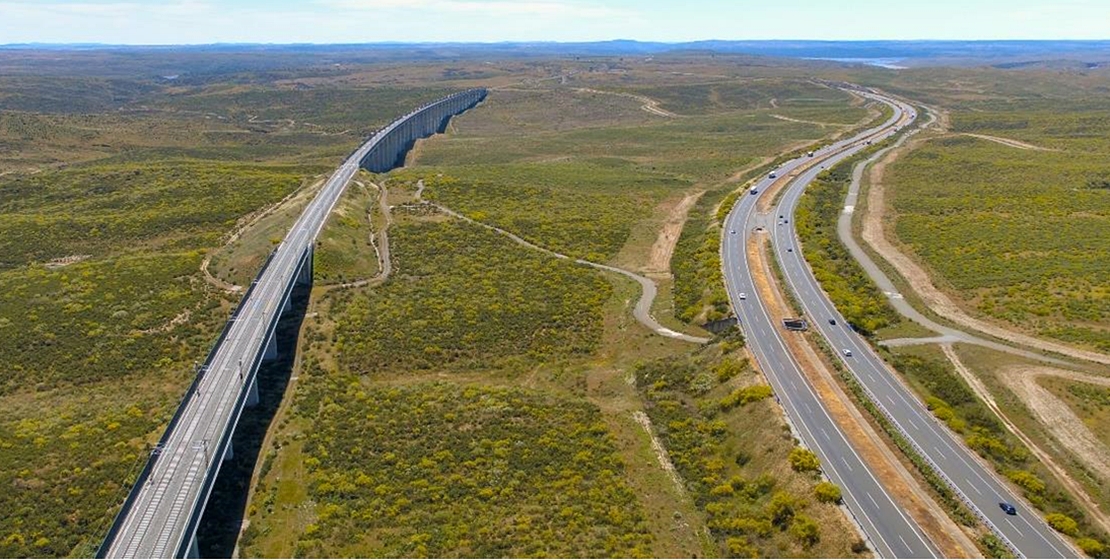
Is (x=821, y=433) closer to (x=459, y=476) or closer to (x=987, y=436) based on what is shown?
(x=987, y=436)

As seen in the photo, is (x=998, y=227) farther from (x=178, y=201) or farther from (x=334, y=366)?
(x=178, y=201)

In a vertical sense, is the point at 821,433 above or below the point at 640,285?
above

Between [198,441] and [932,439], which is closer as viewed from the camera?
[198,441]

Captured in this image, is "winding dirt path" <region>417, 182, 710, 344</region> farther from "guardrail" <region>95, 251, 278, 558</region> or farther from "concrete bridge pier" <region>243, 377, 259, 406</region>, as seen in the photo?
"guardrail" <region>95, 251, 278, 558</region>

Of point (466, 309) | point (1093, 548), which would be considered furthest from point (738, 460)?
point (466, 309)

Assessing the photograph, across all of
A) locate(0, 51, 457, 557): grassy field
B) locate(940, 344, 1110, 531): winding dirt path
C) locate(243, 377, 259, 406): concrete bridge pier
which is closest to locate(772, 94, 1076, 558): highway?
locate(940, 344, 1110, 531): winding dirt path

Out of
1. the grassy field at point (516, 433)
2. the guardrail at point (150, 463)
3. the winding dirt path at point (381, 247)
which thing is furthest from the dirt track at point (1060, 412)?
the winding dirt path at point (381, 247)
